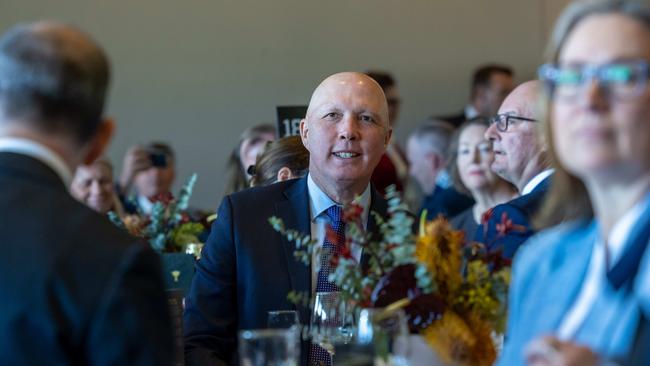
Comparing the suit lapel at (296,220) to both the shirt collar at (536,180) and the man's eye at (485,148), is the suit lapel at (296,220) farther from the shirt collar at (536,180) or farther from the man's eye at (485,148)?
the man's eye at (485,148)

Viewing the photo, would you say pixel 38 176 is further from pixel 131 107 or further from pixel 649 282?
pixel 131 107

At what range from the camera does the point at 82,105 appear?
86.0 inches

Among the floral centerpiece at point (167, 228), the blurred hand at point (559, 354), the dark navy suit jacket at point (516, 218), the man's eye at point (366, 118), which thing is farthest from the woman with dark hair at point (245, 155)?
the blurred hand at point (559, 354)

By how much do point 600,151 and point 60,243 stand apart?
3.07 ft

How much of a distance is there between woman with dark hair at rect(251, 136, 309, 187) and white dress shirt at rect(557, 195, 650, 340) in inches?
101

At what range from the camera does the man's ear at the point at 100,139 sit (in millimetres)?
2279

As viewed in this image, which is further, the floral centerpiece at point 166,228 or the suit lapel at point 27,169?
the floral centerpiece at point 166,228

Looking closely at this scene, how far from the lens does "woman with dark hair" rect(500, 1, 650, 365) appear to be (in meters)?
2.00

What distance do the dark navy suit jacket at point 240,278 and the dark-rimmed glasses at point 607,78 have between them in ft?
5.98

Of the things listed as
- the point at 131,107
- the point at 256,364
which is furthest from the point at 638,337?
the point at 131,107

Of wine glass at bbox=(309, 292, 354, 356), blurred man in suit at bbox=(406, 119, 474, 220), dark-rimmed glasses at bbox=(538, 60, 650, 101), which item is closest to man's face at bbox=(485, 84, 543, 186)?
wine glass at bbox=(309, 292, 354, 356)

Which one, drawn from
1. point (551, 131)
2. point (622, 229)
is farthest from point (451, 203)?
point (622, 229)

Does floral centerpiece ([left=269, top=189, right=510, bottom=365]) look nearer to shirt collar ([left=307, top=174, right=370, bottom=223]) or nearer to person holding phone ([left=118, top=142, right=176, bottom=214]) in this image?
shirt collar ([left=307, top=174, right=370, bottom=223])

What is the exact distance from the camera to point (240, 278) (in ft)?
12.7
